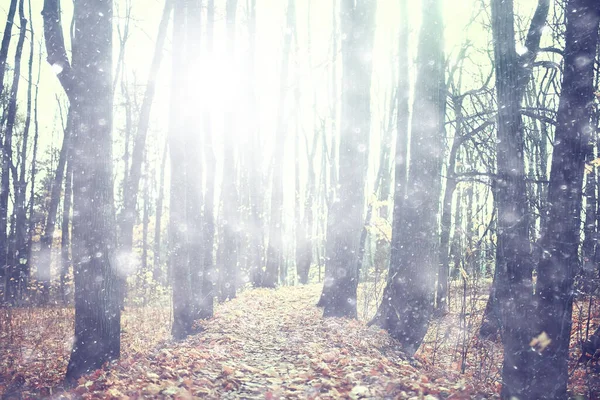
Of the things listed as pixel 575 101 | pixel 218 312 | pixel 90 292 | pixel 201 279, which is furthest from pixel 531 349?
pixel 218 312

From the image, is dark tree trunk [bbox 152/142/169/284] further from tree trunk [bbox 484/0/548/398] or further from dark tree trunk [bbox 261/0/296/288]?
tree trunk [bbox 484/0/548/398]

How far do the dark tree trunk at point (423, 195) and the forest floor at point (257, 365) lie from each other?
518 mm

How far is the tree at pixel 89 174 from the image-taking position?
5.69 meters

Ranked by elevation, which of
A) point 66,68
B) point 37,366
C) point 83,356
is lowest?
point 37,366

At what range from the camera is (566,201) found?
4.07 meters

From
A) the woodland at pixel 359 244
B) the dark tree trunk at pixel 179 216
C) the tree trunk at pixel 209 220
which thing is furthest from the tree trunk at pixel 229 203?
the dark tree trunk at pixel 179 216

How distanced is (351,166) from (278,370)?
4574 millimetres

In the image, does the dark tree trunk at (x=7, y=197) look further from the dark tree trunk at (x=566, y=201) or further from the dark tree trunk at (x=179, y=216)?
the dark tree trunk at (x=566, y=201)

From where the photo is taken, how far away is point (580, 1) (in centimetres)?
410

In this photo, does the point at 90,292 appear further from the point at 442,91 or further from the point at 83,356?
the point at 442,91

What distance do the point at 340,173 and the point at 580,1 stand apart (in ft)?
16.9

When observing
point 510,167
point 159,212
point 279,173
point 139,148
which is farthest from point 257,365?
point 159,212

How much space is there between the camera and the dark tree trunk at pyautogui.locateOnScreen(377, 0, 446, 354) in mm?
6855

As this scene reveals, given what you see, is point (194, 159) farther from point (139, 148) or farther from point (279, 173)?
point (279, 173)
